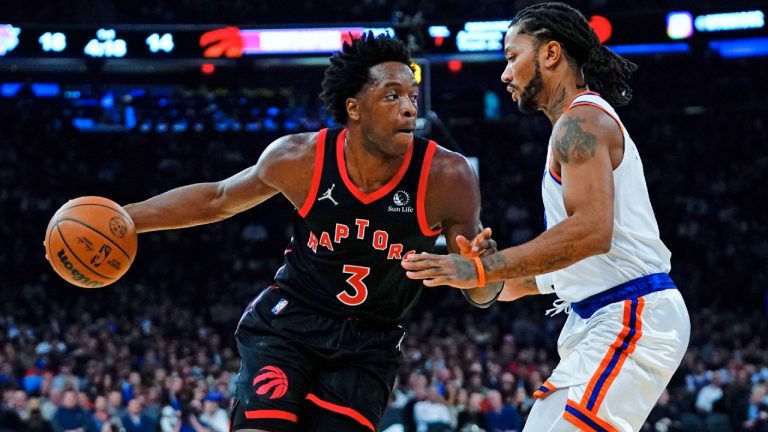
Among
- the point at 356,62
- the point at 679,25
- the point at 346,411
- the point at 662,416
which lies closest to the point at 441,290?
the point at 679,25

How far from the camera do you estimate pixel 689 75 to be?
780 inches

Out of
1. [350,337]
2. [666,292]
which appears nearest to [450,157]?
[350,337]

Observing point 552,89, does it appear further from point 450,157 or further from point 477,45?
point 477,45

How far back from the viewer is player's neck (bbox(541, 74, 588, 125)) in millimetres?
3893

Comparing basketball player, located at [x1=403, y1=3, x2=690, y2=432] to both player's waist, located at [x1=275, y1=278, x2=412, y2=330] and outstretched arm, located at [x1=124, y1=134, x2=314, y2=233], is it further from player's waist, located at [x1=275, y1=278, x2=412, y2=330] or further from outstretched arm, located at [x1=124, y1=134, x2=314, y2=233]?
outstretched arm, located at [x1=124, y1=134, x2=314, y2=233]

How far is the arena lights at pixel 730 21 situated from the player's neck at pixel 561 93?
45.9 ft

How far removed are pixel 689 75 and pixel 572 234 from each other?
1742cm

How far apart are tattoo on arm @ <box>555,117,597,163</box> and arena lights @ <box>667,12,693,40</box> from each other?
14.2 metres

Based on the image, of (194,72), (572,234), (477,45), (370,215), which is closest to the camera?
(572,234)

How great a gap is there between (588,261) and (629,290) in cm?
18

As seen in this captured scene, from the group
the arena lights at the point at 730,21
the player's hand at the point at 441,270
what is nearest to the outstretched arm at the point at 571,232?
the player's hand at the point at 441,270

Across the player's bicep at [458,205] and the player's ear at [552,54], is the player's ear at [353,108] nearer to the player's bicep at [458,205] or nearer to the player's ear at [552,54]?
the player's bicep at [458,205]

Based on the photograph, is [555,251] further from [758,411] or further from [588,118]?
[758,411]

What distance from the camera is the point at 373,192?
4.36 m
